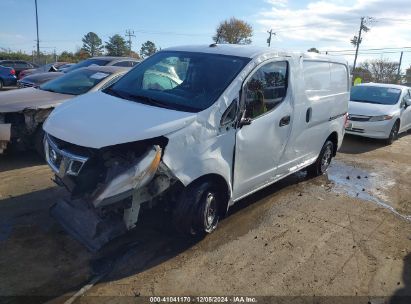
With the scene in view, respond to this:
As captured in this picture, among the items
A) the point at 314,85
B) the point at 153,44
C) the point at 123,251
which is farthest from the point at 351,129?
the point at 153,44

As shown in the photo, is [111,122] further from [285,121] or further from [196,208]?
[285,121]

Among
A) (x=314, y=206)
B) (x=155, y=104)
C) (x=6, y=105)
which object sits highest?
(x=155, y=104)

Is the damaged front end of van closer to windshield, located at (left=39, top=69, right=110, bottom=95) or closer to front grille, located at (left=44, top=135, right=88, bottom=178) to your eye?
front grille, located at (left=44, top=135, right=88, bottom=178)

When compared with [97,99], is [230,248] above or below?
below

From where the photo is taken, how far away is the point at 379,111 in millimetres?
10039

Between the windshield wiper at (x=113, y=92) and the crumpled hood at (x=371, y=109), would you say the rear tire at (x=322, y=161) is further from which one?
the crumpled hood at (x=371, y=109)

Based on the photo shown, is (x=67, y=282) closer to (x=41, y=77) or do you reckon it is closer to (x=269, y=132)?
(x=269, y=132)

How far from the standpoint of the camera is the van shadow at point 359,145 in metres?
9.28

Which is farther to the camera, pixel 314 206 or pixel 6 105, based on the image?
pixel 6 105

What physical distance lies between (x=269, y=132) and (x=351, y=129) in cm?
634

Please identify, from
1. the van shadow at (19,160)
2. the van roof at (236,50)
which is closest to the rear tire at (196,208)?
the van roof at (236,50)

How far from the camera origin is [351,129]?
10117mm

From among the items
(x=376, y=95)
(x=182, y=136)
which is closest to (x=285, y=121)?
(x=182, y=136)

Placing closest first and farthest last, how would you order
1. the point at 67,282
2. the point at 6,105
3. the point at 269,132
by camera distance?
1. the point at 67,282
2. the point at 269,132
3. the point at 6,105
